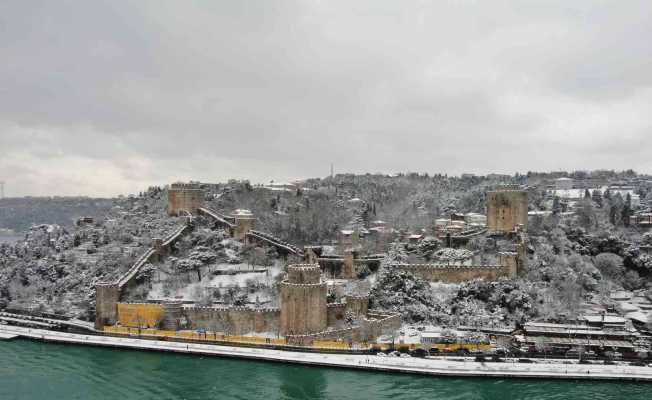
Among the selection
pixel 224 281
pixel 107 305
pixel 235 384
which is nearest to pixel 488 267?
pixel 224 281

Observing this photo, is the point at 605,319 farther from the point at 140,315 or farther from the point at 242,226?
the point at 140,315

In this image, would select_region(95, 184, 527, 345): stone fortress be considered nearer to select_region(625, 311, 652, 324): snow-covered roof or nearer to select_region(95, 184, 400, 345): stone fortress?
select_region(95, 184, 400, 345): stone fortress

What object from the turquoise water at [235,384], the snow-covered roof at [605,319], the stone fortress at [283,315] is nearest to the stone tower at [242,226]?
the stone fortress at [283,315]

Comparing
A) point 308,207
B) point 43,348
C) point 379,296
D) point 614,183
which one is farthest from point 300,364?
point 614,183

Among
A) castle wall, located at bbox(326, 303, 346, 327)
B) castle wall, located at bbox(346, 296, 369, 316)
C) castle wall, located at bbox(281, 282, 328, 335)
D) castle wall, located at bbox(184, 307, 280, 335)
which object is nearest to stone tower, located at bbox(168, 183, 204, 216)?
castle wall, located at bbox(184, 307, 280, 335)

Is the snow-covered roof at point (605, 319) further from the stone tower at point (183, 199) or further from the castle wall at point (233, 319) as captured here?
the stone tower at point (183, 199)
